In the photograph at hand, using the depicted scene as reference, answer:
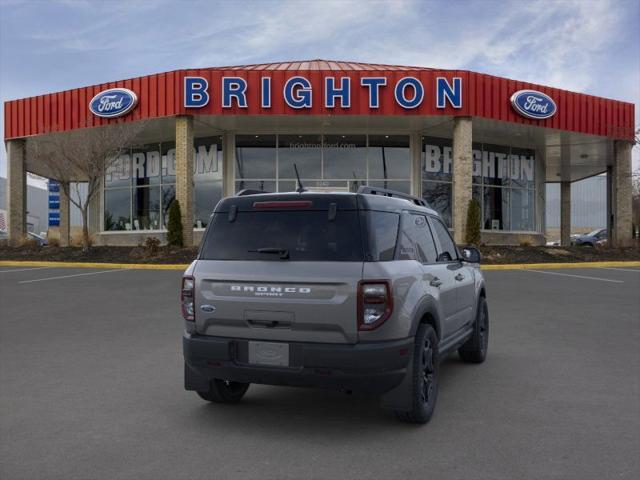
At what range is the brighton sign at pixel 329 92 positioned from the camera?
2089cm

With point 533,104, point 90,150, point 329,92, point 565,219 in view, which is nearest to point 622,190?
point 533,104

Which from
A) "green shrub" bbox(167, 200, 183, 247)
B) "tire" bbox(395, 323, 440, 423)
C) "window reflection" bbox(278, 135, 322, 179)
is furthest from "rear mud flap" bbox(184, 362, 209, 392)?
"window reflection" bbox(278, 135, 322, 179)

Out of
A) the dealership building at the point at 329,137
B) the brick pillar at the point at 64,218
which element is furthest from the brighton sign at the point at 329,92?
the brick pillar at the point at 64,218

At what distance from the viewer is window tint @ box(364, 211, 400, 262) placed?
4.16 meters

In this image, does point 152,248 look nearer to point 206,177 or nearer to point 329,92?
point 206,177

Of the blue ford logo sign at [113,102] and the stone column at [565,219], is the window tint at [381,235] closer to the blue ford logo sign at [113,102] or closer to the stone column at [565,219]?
the blue ford logo sign at [113,102]

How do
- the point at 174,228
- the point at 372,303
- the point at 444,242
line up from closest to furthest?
the point at 372,303, the point at 444,242, the point at 174,228

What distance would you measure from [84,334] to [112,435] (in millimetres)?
4270

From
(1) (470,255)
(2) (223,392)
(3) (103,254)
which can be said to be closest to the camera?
(2) (223,392)

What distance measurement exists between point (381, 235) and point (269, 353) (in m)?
1.18

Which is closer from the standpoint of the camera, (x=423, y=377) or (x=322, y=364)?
(x=322, y=364)

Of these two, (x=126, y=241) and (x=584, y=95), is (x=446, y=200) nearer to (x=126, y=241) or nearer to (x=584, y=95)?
(x=584, y=95)

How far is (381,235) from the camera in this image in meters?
4.33

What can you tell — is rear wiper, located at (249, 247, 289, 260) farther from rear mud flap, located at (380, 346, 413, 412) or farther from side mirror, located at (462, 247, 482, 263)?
side mirror, located at (462, 247, 482, 263)
